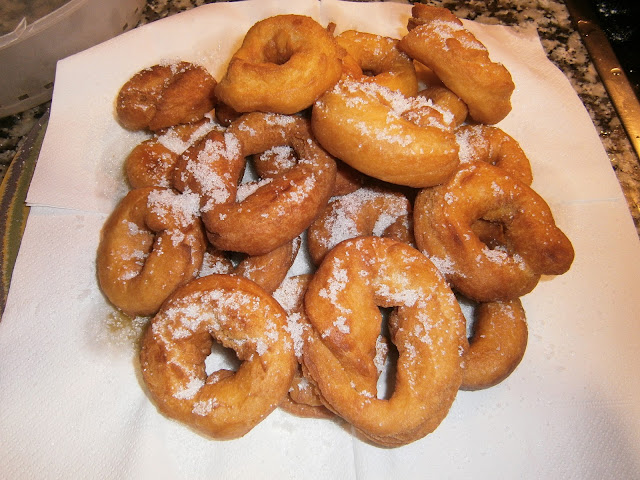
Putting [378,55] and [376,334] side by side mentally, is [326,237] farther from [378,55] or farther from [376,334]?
[378,55]

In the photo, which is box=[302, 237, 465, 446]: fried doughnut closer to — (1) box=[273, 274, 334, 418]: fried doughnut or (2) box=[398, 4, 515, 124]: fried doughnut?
(1) box=[273, 274, 334, 418]: fried doughnut

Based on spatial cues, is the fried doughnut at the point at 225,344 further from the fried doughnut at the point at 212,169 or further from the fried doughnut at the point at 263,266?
the fried doughnut at the point at 212,169

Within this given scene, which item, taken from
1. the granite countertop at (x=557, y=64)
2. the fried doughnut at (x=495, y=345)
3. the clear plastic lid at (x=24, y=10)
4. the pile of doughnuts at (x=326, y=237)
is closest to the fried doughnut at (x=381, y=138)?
the pile of doughnuts at (x=326, y=237)

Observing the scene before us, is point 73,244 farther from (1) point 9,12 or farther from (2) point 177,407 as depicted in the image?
(1) point 9,12

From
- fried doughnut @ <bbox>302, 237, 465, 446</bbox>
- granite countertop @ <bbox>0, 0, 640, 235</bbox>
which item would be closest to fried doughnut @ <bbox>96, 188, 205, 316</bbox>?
fried doughnut @ <bbox>302, 237, 465, 446</bbox>

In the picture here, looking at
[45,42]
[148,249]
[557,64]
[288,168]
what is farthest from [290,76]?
[557,64]

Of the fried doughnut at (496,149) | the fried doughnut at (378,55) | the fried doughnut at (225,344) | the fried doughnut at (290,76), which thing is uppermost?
the fried doughnut at (290,76)

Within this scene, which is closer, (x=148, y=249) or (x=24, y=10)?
(x=148, y=249)
